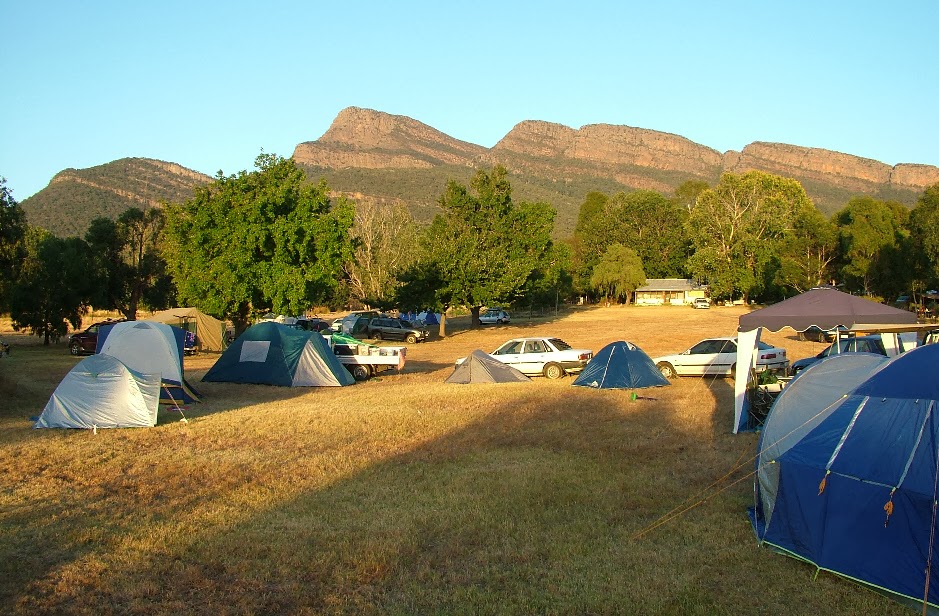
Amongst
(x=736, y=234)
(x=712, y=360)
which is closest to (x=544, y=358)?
(x=712, y=360)

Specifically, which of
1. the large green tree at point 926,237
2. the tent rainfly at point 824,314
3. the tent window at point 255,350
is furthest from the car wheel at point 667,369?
the large green tree at point 926,237

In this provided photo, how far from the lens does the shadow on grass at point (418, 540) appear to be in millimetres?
6254

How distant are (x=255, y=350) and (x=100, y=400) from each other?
7.99 m

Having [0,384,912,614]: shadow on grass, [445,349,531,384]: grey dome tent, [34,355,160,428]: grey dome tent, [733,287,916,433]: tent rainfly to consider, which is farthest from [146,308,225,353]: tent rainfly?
[733,287,916,433]: tent rainfly

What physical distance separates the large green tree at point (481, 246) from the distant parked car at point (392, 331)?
1840 mm

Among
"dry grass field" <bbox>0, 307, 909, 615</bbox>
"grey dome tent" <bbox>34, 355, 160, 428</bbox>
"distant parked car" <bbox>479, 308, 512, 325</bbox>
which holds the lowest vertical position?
"distant parked car" <bbox>479, 308, 512, 325</bbox>

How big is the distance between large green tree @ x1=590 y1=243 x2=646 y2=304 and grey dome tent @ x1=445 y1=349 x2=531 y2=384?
194 feet

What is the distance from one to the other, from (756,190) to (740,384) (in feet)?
233

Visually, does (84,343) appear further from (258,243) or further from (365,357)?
(365,357)

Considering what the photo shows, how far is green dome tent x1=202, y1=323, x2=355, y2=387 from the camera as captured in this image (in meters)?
21.8

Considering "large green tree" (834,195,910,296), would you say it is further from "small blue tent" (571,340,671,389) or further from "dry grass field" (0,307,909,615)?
"dry grass field" (0,307,909,615)

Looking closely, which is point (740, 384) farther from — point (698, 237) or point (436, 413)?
point (698, 237)

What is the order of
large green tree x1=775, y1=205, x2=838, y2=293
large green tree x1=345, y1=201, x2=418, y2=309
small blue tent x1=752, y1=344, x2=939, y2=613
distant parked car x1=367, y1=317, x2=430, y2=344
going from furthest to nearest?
large green tree x1=345, y1=201, x2=418, y2=309 < large green tree x1=775, y1=205, x2=838, y2=293 < distant parked car x1=367, y1=317, x2=430, y2=344 < small blue tent x1=752, y1=344, x2=939, y2=613

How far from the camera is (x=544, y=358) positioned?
2272 cm
